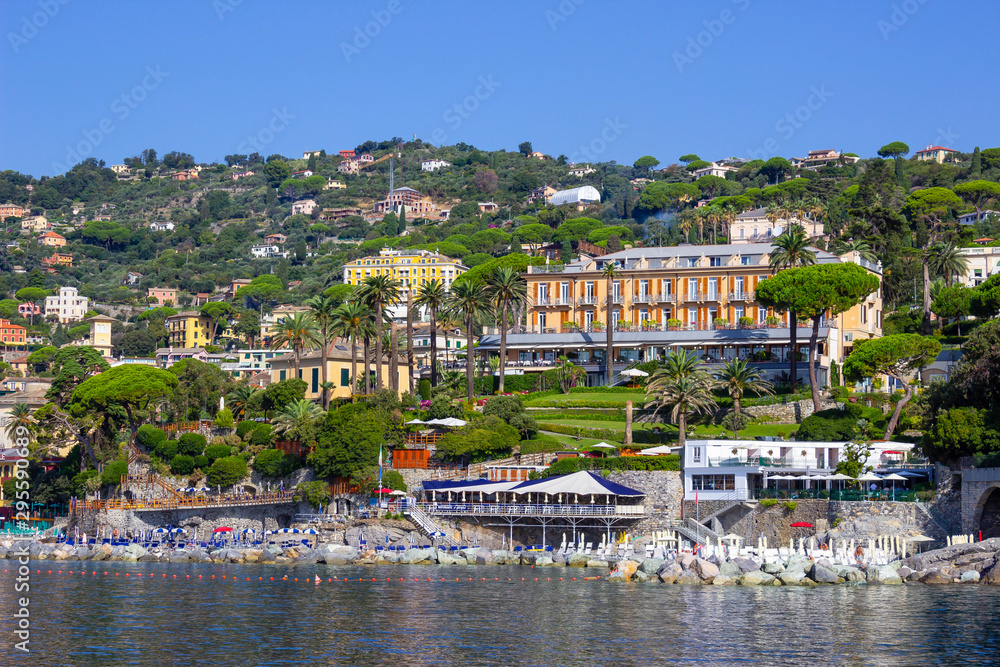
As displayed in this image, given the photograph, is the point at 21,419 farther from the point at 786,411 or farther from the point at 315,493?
the point at 786,411

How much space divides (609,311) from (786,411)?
643 inches

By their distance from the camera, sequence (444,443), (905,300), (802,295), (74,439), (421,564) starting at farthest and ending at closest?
(905,300) < (74,439) < (802,295) < (444,443) < (421,564)

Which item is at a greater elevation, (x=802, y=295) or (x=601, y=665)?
(x=802, y=295)

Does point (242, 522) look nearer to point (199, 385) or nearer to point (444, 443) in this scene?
point (444, 443)

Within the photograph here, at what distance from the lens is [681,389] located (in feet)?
221

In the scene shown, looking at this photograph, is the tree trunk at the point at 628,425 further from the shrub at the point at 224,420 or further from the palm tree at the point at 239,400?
the palm tree at the point at 239,400

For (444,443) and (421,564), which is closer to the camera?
(421,564)

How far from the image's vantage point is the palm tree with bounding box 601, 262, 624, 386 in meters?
83.6

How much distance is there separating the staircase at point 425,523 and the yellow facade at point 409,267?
12624 centimetres

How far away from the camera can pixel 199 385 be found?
88.8m

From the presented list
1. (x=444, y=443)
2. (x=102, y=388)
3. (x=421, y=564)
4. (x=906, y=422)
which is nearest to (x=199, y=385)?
(x=102, y=388)

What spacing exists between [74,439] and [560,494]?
1745 inches

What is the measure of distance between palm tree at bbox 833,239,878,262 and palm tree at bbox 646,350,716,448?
94.2 ft

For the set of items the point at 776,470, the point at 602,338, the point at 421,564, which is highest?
the point at 602,338
